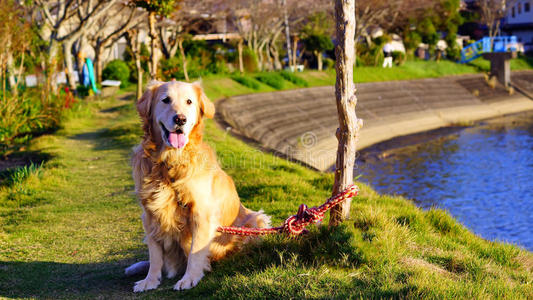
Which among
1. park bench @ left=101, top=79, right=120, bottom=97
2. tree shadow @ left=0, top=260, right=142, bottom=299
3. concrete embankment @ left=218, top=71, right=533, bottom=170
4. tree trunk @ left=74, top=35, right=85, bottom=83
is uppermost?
tree trunk @ left=74, top=35, right=85, bottom=83

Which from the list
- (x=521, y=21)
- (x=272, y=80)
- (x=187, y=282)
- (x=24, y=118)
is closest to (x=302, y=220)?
(x=187, y=282)

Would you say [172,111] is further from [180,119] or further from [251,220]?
[251,220]

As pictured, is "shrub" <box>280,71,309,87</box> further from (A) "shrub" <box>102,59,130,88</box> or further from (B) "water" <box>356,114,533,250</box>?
(A) "shrub" <box>102,59,130,88</box>

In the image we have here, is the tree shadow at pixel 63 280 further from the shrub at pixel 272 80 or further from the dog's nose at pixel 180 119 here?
the shrub at pixel 272 80

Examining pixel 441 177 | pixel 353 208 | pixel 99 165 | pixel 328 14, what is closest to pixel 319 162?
pixel 441 177

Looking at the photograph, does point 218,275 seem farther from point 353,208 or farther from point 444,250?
point 353,208

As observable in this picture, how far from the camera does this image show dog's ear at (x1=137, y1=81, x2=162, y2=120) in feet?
16.4

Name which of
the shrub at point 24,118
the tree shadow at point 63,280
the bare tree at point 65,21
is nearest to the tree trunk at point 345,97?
the tree shadow at point 63,280

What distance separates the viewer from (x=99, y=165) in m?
12.7

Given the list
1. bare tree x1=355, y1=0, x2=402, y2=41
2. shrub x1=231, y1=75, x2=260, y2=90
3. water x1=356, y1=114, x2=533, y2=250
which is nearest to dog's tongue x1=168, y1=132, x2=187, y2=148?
water x1=356, y1=114, x2=533, y2=250

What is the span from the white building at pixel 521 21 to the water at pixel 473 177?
42.0m

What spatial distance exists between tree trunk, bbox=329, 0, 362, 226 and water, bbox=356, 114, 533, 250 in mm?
7179

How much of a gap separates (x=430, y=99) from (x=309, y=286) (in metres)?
36.0

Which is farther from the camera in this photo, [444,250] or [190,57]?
[190,57]
